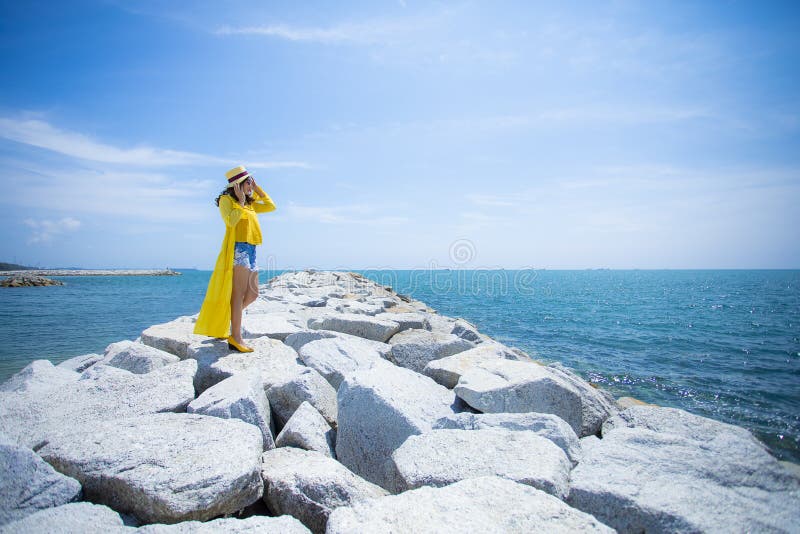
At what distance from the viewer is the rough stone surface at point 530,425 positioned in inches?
109

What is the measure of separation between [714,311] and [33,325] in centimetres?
3369

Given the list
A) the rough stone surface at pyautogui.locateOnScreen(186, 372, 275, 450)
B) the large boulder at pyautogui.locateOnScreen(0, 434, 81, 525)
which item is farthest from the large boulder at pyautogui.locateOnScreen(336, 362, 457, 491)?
the large boulder at pyautogui.locateOnScreen(0, 434, 81, 525)

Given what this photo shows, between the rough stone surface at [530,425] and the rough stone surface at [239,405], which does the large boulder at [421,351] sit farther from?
the rough stone surface at [239,405]

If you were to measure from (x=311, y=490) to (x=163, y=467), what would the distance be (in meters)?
0.82

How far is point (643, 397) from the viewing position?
7.67m

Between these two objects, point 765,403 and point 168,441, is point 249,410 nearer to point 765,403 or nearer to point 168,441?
point 168,441

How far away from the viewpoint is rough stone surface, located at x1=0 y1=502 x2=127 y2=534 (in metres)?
1.72

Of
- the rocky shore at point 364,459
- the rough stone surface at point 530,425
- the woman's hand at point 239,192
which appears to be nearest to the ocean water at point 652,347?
the rocky shore at point 364,459

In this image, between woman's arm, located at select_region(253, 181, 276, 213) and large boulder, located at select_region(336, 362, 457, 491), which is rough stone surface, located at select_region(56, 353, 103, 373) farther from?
large boulder, located at select_region(336, 362, 457, 491)

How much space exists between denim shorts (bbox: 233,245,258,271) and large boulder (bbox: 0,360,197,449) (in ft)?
4.00

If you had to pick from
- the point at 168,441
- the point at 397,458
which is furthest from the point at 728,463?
the point at 168,441

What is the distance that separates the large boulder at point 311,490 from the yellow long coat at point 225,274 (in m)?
Result: 2.29

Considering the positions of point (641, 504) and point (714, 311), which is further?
point (714, 311)

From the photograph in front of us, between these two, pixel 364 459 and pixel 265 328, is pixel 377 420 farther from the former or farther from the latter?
pixel 265 328
